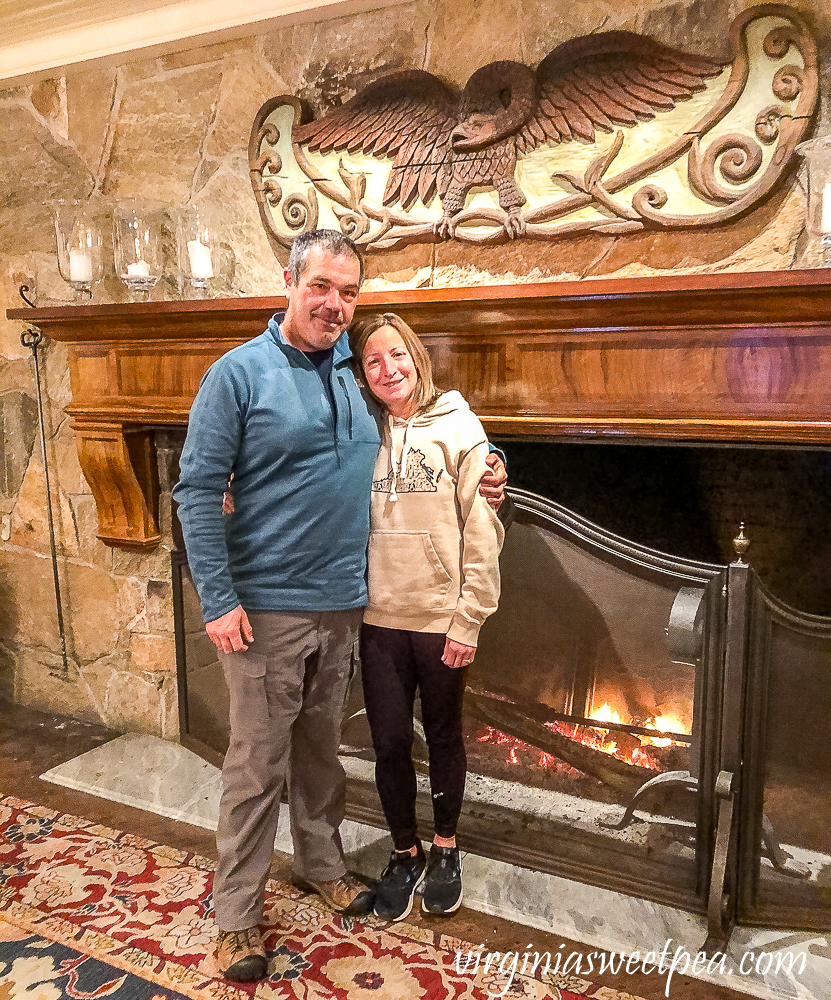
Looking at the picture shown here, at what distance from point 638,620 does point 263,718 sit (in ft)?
2.82

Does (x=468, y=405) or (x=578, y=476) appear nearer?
(x=468, y=405)

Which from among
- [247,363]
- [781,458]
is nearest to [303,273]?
[247,363]

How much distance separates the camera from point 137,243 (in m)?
2.10

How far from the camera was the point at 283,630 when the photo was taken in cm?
144

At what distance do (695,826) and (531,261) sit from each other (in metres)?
1.37

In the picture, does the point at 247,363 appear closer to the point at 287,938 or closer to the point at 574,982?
the point at 287,938

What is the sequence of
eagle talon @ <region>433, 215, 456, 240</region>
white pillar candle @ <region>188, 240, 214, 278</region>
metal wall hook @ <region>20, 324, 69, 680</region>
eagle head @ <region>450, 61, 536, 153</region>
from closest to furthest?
1. eagle head @ <region>450, 61, 536, 153</region>
2. eagle talon @ <region>433, 215, 456, 240</region>
3. white pillar candle @ <region>188, 240, 214, 278</region>
4. metal wall hook @ <region>20, 324, 69, 680</region>

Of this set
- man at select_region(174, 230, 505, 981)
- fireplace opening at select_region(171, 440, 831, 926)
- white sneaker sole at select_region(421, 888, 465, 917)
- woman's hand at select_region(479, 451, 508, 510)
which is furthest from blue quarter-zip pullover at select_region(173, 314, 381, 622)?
white sneaker sole at select_region(421, 888, 465, 917)

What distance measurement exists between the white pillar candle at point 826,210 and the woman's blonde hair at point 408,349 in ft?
2.74

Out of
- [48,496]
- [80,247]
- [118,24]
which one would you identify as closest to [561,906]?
[48,496]

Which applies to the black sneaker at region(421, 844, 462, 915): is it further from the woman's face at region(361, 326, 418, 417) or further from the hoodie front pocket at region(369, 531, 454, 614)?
the woman's face at region(361, 326, 418, 417)

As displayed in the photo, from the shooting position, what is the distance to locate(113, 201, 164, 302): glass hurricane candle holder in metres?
2.08

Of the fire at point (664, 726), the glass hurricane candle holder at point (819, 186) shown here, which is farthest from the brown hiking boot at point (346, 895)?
the glass hurricane candle holder at point (819, 186)

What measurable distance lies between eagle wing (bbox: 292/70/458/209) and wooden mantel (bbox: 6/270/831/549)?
1.26 ft
